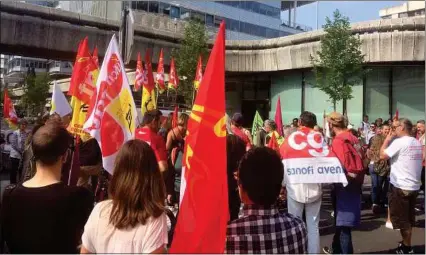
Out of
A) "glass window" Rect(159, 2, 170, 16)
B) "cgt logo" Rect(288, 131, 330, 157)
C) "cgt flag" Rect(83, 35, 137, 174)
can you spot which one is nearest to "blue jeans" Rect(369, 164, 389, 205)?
"cgt logo" Rect(288, 131, 330, 157)

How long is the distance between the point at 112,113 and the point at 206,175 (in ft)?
7.41

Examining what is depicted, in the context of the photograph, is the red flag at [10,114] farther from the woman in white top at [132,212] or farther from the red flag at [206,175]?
the woman in white top at [132,212]

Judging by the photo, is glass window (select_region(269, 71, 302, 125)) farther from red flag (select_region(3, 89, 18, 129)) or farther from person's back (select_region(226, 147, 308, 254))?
person's back (select_region(226, 147, 308, 254))

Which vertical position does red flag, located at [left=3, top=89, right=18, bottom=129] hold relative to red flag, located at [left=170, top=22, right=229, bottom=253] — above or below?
above

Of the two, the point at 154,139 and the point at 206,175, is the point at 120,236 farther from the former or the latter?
the point at 154,139

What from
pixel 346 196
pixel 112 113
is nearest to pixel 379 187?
pixel 346 196

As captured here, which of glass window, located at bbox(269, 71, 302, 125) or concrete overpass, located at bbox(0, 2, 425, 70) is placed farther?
glass window, located at bbox(269, 71, 302, 125)

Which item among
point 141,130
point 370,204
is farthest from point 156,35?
point 141,130

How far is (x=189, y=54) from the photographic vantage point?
2311 cm

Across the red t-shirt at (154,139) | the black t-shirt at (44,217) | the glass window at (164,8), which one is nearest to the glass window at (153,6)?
the glass window at (164,8)

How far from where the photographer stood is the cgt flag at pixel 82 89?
20.2 feet

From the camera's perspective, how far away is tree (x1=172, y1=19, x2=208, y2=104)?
2302cm

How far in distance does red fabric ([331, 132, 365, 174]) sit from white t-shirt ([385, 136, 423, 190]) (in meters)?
0.97

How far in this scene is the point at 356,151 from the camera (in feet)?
19.5
